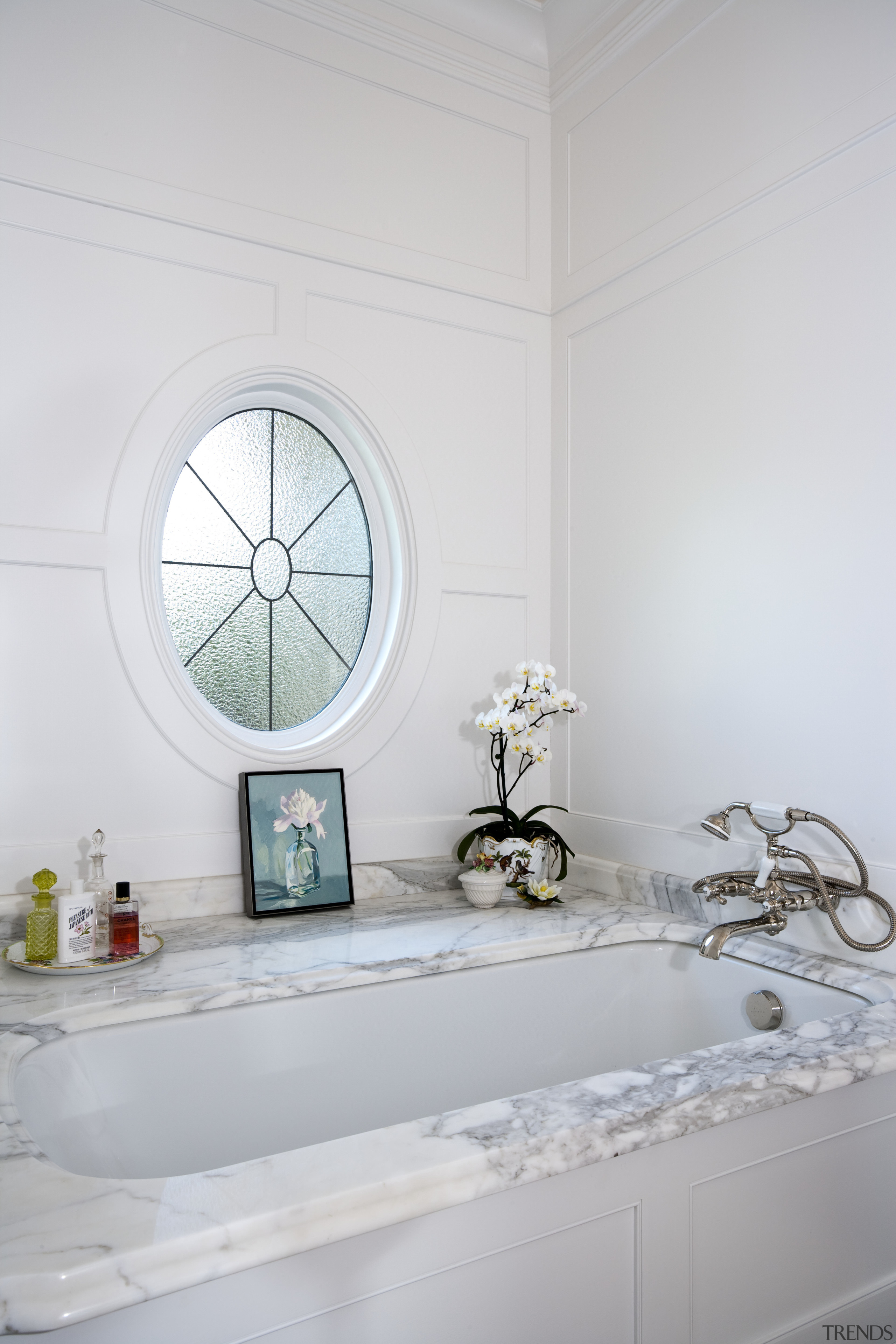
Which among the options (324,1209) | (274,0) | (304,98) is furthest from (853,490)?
(274,0)

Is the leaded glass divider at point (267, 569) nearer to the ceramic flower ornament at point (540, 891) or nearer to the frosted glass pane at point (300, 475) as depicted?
the frosted glass pane at point (300, 475)

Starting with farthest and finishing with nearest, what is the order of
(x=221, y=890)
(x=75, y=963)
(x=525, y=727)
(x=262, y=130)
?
(x=525, y=727) < (x=262, y=130) < (x=221, y=890) < (x=75, y=963)

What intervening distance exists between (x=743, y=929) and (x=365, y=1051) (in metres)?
0.75

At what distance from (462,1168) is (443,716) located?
4.91 ft

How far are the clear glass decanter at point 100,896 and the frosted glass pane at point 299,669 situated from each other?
0.60 m

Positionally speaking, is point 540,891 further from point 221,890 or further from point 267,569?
point 267,569

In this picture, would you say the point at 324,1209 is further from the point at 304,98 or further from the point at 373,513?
the point at 304,98

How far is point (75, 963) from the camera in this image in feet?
5.32

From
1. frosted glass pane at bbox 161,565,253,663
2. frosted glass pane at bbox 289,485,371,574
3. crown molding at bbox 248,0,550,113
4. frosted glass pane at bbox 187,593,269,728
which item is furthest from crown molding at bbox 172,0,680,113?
frosted glass pane at bbox 187,593,269,728

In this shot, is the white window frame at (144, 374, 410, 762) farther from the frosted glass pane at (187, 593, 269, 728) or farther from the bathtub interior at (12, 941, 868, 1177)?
the bathtub interior at (12, 941, 868, 1177)

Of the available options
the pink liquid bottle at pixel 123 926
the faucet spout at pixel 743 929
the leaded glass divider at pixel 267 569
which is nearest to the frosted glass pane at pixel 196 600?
the leaded glass divider at pixel 267 569

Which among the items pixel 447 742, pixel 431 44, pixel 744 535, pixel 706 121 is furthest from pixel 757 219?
pixel 447 742

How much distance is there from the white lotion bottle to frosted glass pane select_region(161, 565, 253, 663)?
662 millimetres

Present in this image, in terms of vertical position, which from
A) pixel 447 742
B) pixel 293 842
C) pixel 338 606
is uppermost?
pixel 338 606
